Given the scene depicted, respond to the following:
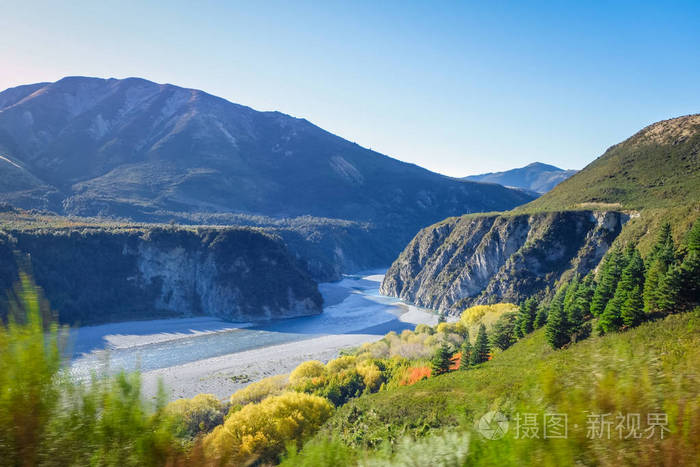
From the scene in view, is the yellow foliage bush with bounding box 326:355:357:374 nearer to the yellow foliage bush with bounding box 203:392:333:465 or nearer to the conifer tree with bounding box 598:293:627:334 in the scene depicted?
the yellow foliage bush with bounding box 203:392:333:465

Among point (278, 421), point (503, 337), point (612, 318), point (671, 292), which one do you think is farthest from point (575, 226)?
point (278, 421)

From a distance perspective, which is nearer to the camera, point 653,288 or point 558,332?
point 653,288

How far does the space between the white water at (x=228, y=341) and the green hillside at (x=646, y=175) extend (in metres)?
30.3

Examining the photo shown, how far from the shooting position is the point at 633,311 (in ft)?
55.2

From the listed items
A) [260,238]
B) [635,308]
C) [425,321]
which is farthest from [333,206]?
[635,308]

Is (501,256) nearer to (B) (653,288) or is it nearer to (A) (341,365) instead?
(A) (341,365)

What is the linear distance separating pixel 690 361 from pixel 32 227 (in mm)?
82723

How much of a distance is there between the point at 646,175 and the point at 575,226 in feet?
45.6

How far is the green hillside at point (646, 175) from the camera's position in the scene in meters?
52.6

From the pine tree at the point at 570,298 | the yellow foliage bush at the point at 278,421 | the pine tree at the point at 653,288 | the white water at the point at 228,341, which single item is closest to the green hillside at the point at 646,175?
the pine tree at the point at 570,298

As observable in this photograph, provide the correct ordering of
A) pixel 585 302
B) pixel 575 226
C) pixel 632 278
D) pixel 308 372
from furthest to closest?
pixel 575 226
pixel 308 372
pixel 585 302
pixel 632 278

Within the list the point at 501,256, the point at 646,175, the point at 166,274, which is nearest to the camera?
the point at 646,175

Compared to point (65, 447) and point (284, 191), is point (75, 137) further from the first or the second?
point (65, 447)

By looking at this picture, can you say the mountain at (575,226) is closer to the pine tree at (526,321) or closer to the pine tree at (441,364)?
the pine tree at (526,321)
